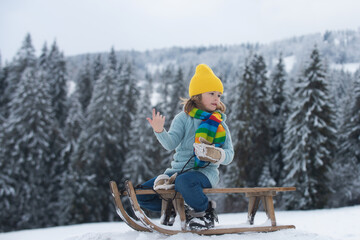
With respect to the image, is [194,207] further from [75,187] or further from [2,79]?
[2,79]

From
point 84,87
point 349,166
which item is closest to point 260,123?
point 349,166

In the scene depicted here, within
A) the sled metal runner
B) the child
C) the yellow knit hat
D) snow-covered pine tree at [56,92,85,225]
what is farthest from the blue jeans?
snow-covered pine tree at [56,92,85,225]

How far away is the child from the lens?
3.73 metres

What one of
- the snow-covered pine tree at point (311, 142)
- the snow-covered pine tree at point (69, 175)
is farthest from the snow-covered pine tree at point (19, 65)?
the snow-covered pine tree at point (311, 142)

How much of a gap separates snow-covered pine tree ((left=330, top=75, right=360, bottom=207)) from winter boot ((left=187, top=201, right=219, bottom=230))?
24.3 metres

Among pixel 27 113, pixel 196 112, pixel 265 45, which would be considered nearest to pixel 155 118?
pixel 196 112

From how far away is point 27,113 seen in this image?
29.1 m

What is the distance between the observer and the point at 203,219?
3869 mm

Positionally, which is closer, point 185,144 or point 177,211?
point 177,211

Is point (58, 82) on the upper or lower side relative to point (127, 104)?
upper

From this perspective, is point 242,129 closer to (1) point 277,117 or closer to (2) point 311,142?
(1) point 277,117

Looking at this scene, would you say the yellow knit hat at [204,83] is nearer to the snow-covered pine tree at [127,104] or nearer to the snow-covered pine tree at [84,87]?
the snow-covered pine tree at [127,104]

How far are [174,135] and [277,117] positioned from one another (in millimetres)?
24808

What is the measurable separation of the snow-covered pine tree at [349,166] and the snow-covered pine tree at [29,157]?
2289cm
